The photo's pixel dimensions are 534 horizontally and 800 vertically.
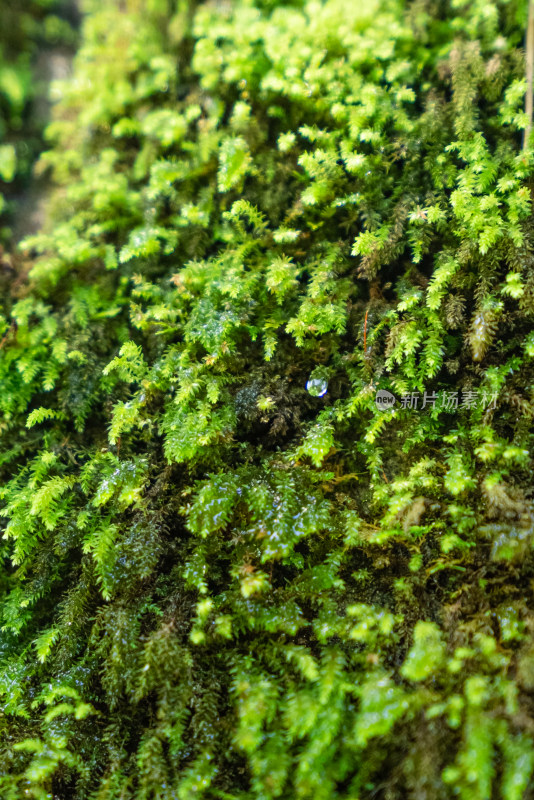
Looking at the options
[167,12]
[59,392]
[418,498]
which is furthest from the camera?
[167,12]

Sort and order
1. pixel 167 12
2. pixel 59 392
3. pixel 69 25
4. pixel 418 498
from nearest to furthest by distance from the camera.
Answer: pixel 418 498, pixel 59 392, pixel 167 12, pixel 69 25

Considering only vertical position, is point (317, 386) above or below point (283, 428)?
above

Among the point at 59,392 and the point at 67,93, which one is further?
the point at 67,93

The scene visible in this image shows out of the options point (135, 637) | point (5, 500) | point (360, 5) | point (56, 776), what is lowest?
point (56, 776)

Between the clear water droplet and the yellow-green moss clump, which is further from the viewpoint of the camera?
the clear water droplet

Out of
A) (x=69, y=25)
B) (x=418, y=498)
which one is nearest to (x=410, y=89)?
(x=418, y=498)

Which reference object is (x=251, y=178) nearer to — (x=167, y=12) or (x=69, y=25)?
(x=167, y=12)

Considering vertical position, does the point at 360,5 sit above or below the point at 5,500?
above

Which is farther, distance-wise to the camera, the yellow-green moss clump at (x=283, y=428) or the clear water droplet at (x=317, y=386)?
the clear water droplet at (x=317, y=386)
